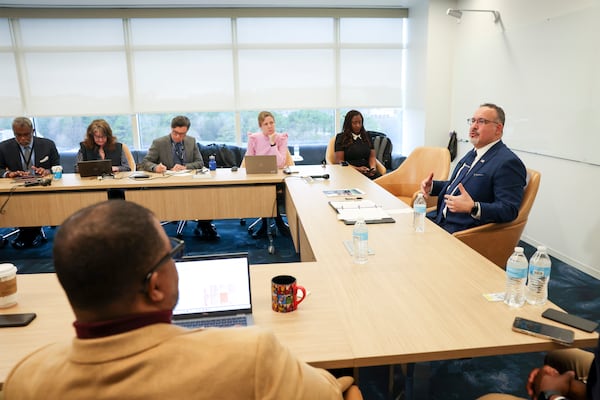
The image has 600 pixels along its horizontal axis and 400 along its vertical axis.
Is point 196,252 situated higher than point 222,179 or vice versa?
point 222,179

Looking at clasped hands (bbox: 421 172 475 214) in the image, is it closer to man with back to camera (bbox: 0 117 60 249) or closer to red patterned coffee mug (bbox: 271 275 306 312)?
red patterned coffee mug (bbox: 271 275 306 312)

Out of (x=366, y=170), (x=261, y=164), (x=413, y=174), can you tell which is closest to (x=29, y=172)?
(x=261, y=164)

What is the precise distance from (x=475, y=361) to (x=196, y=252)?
2.85 meters

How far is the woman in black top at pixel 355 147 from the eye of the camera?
5.14 metres

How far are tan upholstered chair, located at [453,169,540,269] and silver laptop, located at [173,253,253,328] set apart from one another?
158 cm

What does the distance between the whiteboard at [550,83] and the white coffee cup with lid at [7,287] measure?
13.0 feet

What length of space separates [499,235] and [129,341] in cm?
241

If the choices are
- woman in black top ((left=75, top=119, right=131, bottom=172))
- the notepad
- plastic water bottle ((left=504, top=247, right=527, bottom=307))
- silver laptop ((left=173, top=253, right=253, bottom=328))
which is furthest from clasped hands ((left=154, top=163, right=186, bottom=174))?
plastic water bottle ((left=504, top=247, right=527, bottom=307))

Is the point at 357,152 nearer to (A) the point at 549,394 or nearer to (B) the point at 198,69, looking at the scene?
(B) the point at 198,69

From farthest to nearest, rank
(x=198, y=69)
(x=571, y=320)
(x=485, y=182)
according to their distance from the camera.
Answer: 1. (x=198, y=69)
2. (x=485, y=182)
3. (x=571, y=320)

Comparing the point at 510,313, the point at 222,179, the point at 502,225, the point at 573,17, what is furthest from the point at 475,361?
the point at 573,17

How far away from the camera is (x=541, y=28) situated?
13.6ft

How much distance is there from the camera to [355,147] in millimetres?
5168

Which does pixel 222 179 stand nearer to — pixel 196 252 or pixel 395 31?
pixel 196 252
